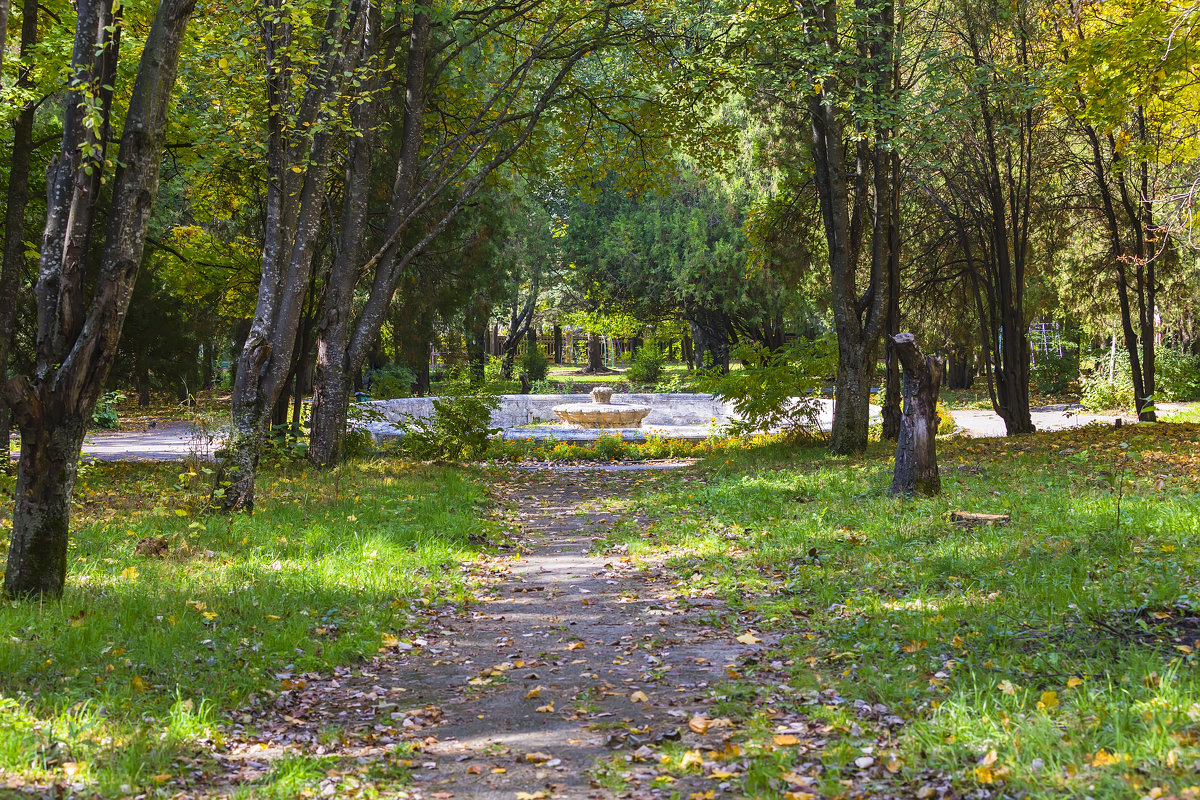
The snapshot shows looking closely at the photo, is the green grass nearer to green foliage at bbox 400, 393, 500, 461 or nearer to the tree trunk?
green foliage at bbox 400, 393, 500, 461

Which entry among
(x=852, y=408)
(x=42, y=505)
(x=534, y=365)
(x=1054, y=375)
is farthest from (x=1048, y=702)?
(x=534, y=365)

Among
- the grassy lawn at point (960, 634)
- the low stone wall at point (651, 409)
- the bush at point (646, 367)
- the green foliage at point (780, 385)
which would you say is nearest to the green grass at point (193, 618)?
the grassy lawn at point (960, 634)

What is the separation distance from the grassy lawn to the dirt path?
29cm

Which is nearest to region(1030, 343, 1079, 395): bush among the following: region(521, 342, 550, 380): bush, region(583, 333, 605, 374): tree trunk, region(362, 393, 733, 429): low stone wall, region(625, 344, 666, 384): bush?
region(625, 344, 666, 384): bush

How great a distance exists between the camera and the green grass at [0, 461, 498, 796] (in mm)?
3867

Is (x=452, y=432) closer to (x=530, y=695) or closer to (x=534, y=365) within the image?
(x=530, y=695)

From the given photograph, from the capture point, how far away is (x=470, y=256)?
2502 centimetres

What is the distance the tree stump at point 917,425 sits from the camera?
10.0m

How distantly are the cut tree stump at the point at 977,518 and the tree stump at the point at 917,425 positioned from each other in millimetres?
1518

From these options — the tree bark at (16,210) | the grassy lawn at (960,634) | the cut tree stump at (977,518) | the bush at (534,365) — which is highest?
the tree bark at (16,210)

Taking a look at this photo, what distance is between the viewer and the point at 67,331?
5.82m

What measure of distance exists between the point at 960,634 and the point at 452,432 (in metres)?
12.7

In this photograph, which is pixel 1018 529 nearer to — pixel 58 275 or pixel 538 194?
pixel 58 275

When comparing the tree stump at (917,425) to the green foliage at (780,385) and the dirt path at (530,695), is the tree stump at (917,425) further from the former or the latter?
the green foliage at (780,385)
